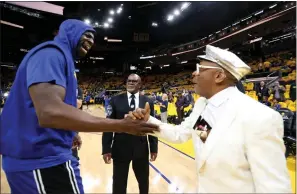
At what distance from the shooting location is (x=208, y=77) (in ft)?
5.00

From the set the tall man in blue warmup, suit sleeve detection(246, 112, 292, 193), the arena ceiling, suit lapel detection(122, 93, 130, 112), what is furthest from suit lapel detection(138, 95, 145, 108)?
the arena ceiling

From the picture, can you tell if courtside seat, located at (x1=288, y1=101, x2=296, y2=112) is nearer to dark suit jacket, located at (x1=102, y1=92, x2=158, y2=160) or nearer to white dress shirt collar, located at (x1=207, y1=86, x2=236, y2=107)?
dark suit jacket, located at (x1=102, y1=92, x2=158, y2=160)

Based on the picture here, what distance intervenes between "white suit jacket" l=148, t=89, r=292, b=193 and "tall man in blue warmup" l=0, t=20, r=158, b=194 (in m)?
0.39

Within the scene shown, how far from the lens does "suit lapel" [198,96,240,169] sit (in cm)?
122

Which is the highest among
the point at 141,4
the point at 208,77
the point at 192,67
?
the point at 141,4

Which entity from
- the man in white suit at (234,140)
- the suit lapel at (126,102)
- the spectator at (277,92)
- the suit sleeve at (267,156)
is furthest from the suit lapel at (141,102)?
the spectator at (277,92)

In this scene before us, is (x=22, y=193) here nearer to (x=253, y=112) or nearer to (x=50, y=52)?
(x=50, y=52)

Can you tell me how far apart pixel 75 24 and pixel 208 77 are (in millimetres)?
832

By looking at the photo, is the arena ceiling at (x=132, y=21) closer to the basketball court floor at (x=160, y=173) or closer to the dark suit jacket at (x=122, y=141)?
the basketball court floor at (x=160, y=173)

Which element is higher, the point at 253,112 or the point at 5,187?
the point at 253,112

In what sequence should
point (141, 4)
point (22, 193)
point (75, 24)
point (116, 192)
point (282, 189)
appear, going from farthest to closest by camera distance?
point (141, 4), point (116, 192), point (75, 24), point (22, 193), point (282, 189)

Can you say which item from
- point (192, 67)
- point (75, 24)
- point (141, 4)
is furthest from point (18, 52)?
point (75, 24)

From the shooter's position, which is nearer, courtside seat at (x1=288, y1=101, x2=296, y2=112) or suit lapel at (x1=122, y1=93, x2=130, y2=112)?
suit lapel at (x1=122, y1=93, x2=130, y2=112)

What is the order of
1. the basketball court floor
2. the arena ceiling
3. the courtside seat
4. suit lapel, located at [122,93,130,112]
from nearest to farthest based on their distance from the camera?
1. suit lapel, located at [122,93,130,112]
2. the basketball court floor
3. the courtside seat
4. the arena ceiling
